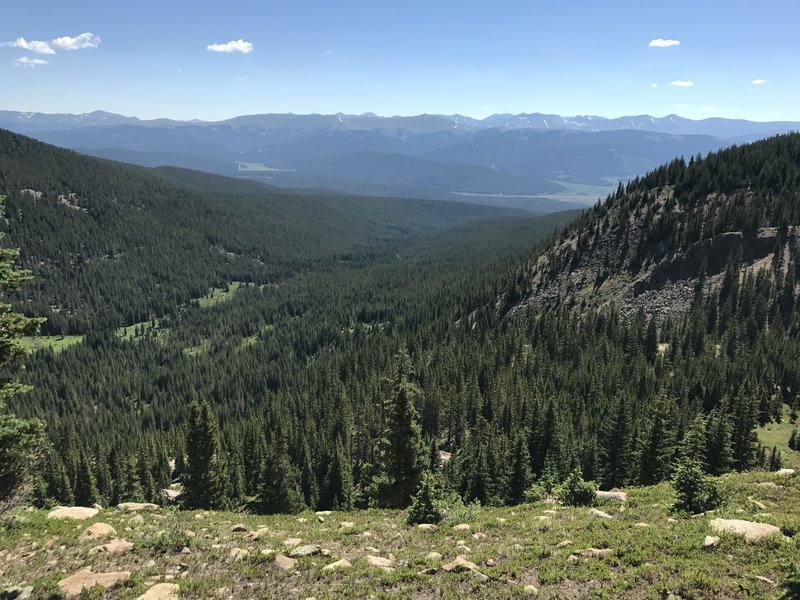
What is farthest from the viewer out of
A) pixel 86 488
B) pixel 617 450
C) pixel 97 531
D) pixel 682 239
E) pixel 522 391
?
pixel 682 239

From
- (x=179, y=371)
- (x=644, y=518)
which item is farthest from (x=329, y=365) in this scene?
(x=644, y=518)

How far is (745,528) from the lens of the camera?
19.3 metres

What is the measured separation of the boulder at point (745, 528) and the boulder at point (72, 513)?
31.1 meters

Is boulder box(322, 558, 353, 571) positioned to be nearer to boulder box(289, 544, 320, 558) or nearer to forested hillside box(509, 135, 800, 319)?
boulder box(289, 544, 320, 558)

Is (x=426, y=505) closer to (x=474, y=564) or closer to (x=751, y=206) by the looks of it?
(x=474, y=564)

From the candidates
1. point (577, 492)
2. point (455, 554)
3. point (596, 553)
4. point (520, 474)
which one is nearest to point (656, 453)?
point (520, 474)

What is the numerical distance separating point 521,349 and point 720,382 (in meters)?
→ 51.2

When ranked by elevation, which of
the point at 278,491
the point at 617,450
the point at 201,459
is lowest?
the point at 278,491

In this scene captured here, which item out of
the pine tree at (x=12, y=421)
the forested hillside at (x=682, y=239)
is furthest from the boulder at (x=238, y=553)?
the forested hillside at (x=682, y=239)

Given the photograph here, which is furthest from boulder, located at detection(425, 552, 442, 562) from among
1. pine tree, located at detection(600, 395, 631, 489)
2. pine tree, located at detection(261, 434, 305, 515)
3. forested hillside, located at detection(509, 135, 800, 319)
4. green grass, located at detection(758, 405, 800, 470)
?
forested hillside, located at detection(509, 135, 800, 319)

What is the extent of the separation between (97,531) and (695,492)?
99.9 feet

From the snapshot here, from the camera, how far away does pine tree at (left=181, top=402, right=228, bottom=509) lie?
5488cm

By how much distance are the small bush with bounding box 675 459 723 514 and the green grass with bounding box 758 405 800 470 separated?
57.6 m

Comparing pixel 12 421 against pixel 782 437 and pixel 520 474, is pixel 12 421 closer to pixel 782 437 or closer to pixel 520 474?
pixel 520 474
